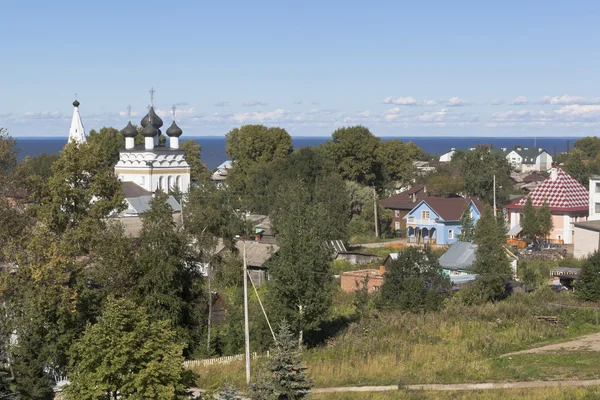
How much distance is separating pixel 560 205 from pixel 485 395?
104ft

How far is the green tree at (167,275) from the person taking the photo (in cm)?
2664

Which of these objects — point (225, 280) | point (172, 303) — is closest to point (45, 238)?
point (172, 303)

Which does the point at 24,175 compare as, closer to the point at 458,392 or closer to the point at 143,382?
the point at 143,382

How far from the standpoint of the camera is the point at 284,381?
59.8ft

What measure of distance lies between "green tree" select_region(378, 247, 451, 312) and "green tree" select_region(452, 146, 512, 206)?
30.7 metres

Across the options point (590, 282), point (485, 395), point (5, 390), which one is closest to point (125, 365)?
point (5, 390)

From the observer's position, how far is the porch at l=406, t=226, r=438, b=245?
55000 mm

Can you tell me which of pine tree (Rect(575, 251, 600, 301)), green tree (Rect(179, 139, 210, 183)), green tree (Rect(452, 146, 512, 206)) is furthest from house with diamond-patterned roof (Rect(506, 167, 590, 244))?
green tree (Rect(179, 139, 210, 183))

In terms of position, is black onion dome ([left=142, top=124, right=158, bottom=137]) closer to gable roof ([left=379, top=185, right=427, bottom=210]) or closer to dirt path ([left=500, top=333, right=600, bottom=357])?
gable roof ([left=379, top=185, right=427, bottom=210])

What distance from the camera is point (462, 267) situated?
121 ft

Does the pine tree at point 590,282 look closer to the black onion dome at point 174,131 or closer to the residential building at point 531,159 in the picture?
the black onion dome at point 174,131

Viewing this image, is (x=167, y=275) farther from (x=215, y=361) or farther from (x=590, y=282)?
(x=590, y=282)

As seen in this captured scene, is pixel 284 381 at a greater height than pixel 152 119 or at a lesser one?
lesser

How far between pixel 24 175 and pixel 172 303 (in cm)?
699
